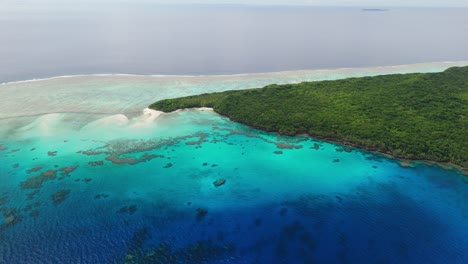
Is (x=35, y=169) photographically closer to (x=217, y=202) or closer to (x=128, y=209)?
(x=128, y=209)

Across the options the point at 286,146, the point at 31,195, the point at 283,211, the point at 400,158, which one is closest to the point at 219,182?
the point at 283,211

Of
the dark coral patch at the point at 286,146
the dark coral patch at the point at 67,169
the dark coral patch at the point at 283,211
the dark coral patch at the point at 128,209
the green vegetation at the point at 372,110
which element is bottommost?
the dark coral patch at the point at 283,211

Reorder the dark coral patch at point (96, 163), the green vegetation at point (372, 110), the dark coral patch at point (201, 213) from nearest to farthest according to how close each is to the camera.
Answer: the dark coral patch at point (201, 213)
the dark coral patch at point (96, 163)
the green vegetation at point (372, 110)

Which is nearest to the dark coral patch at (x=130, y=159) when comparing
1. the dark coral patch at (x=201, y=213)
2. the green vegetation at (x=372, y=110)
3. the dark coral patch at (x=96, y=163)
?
the dark coral patch at (x=96, y=163)

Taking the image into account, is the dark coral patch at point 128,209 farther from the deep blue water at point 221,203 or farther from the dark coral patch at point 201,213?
the dark coral patch at point 201,213

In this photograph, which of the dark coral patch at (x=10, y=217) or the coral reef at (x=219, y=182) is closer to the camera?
the dark coral patch at (x=10, y=217)

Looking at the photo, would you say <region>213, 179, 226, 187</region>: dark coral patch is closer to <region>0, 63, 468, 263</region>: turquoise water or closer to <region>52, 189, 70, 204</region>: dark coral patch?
<region>0, 63, 468, 263</region>: turquoise water

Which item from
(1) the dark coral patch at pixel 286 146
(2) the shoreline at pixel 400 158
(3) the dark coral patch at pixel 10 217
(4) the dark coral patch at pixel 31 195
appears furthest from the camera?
(1) the dark coral patch at pixel 286 146
